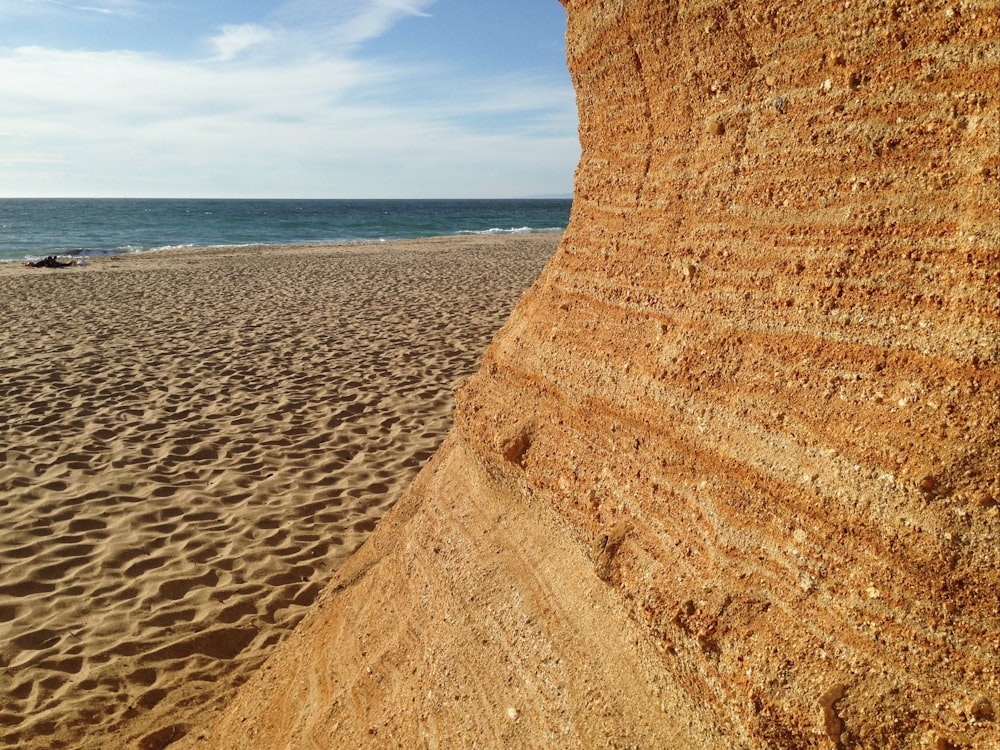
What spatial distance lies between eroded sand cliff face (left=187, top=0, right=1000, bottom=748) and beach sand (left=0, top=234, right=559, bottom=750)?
1.69 meters

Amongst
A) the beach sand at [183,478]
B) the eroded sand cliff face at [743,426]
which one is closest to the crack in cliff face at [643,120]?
the eroded sand cliff face at [743,426]

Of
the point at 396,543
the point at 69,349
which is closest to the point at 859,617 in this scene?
the point at 396,543

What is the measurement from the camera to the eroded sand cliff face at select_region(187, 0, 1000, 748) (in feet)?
3.79

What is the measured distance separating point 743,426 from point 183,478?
5077mm

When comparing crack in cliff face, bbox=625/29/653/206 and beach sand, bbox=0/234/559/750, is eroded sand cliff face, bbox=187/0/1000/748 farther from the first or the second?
beach sand, bbox=0/234/559/750

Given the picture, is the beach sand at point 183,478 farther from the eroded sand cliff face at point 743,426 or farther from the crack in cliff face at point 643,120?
the crack in cliff face at point 643,120

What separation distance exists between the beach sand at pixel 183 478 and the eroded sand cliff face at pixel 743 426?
169 cm

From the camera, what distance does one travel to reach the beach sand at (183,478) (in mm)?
3557

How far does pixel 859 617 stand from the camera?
3.93 feet

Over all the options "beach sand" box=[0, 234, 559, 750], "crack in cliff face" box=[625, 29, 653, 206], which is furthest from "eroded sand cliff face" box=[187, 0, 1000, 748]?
"beach sand" box=[0, 234, 559, 750]

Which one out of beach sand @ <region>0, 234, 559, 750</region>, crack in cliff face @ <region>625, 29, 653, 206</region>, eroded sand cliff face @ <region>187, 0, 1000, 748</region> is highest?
crack in cliff face @ <region>625, 29, 653, 206</region>

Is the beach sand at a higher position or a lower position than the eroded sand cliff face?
lower

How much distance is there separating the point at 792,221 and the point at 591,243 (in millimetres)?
741

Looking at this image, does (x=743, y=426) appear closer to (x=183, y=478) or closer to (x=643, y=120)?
(x=643, y=120)
